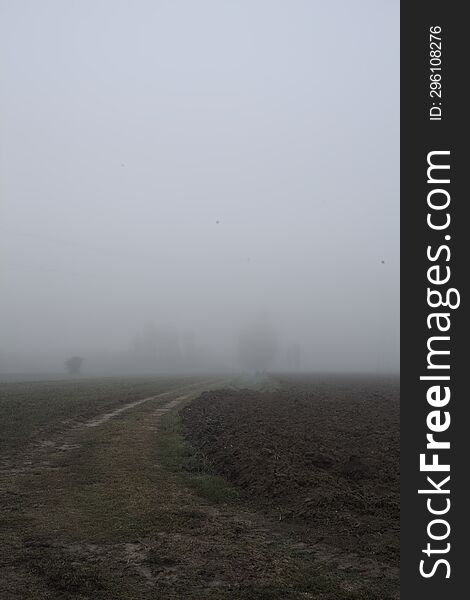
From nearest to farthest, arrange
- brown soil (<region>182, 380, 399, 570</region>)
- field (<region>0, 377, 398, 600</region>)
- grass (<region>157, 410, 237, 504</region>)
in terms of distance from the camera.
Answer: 1. field (<region>0, 377, 398, 600</region>)
2. brown soil (<region>182, 380, 399, 570</region>)
3. grass (<region>157, 410, 237, 504</region>)

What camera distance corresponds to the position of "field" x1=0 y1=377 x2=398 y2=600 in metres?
7.27

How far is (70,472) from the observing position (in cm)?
1409

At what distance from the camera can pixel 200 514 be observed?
420 inches

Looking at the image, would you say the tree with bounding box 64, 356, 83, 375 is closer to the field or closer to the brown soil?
the brown soil

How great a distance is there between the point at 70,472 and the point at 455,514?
37.3 ft

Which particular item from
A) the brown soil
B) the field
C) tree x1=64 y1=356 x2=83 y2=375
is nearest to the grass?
the field

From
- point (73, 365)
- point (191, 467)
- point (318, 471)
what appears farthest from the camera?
point (73, 365)

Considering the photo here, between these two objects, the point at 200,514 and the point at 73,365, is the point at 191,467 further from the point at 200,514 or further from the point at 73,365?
the point at 73,365

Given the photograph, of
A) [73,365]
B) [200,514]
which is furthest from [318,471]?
[73,365]

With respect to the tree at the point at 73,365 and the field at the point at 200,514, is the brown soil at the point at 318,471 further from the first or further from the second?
the tree at the point at 73,365

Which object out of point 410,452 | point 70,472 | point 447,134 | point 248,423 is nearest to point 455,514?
point 410,452

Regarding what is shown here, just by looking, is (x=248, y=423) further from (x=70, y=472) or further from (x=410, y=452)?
(x=410, y=452)

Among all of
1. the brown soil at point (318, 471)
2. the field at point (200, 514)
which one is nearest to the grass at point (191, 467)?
the field at point (200, 514)

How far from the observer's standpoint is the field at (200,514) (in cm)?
727
